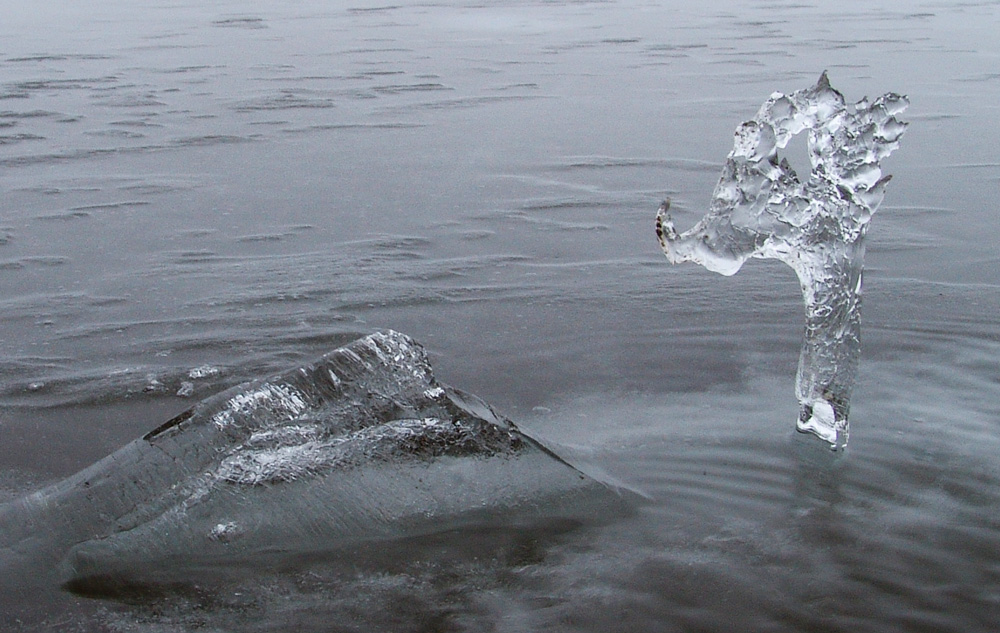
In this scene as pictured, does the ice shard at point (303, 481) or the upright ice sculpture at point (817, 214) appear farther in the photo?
the upright ice sculpture at point (817, 214)

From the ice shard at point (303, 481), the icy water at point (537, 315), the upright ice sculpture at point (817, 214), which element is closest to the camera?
the icy water at point (537, 315)

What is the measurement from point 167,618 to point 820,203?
2627 millimetres

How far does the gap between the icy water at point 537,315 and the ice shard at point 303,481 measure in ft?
0.48

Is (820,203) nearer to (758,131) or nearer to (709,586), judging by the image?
(758,131)

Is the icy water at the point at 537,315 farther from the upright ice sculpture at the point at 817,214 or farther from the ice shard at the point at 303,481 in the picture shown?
the upright ice sculpture at the point at 817,214

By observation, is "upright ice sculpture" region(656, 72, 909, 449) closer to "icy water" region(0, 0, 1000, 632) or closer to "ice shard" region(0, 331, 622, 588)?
"icy water" region(0, 0, 1000, 632)

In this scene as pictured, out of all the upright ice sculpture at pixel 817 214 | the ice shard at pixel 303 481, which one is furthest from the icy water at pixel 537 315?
the upright ice sculpture at pixel 817 214

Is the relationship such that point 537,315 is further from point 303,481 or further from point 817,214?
point 303,481

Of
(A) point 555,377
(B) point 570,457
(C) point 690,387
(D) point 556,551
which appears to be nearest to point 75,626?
(D) point 556,551

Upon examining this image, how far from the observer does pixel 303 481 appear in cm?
348

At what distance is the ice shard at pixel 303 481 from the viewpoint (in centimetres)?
326

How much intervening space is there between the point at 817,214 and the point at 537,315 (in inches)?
62.1

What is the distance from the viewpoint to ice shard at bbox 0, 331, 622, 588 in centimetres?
326

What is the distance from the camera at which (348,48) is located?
14.1m
